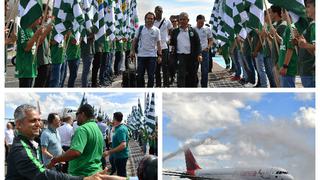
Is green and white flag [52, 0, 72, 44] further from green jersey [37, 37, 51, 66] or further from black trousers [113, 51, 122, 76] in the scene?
black trousers [113, 51, 122, 76]

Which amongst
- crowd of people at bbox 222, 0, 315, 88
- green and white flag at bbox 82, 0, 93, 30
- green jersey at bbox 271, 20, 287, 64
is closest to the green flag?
crowd of people at bbox 222, 0, 315, 88

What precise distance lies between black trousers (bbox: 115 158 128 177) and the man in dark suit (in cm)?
304

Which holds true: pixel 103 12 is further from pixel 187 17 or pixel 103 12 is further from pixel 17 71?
pixel 17 71

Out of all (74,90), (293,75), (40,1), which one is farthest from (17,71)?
(293,75)

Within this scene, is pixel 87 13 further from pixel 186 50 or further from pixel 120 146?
pixel 120 146

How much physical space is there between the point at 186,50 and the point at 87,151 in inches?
210

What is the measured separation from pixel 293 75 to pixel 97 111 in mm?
2923

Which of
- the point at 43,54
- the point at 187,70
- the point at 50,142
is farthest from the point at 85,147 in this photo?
the point at 187,70

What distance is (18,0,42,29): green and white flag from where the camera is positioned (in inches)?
315

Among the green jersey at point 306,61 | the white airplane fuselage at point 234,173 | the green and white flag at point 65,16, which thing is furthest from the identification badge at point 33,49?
the green jersey at point 306,61

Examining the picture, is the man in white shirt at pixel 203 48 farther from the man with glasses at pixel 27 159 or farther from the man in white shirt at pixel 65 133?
the man with glasses at pixel 27 159

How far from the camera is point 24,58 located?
781 cm

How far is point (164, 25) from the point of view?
12.9 metres

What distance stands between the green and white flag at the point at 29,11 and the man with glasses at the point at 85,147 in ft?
8.22
